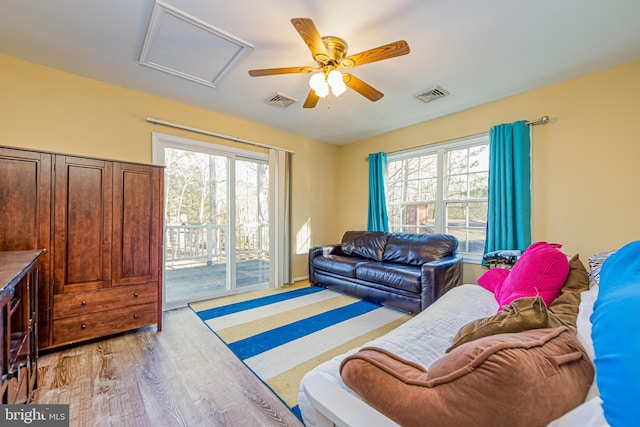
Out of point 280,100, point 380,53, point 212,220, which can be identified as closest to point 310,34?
point 380,53

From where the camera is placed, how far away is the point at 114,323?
90.8 inches

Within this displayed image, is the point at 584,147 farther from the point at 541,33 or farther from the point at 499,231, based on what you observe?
the point at 541,33

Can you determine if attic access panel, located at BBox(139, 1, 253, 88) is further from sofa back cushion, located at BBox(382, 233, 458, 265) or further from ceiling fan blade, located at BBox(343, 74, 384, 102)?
sofa back cushion, located at BBox(382, 233, 458, 265)

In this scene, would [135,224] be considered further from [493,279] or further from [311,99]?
[493,279]

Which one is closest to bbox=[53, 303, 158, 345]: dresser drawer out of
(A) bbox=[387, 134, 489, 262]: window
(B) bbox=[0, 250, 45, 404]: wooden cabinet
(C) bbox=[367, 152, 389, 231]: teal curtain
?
(B) bbox=[0, 250, 45, 404]: wooden cabinet

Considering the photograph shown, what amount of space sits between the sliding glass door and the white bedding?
9.42 ft

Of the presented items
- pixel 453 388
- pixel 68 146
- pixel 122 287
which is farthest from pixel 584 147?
pixel 68 146

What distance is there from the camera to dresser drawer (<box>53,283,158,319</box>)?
6.84 ft

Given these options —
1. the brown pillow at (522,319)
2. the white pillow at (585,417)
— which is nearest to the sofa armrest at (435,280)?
the brown pillow at (522,319)

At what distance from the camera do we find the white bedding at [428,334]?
3.03 ft

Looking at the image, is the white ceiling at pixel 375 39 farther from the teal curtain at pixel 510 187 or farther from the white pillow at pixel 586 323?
the white pillow at pixel 586 323

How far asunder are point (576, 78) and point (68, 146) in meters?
5.13

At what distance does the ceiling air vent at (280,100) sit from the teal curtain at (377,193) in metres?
1.81

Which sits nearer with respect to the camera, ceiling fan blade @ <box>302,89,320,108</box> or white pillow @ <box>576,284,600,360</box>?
white pillow @ <box>576,284,600,360</box>
